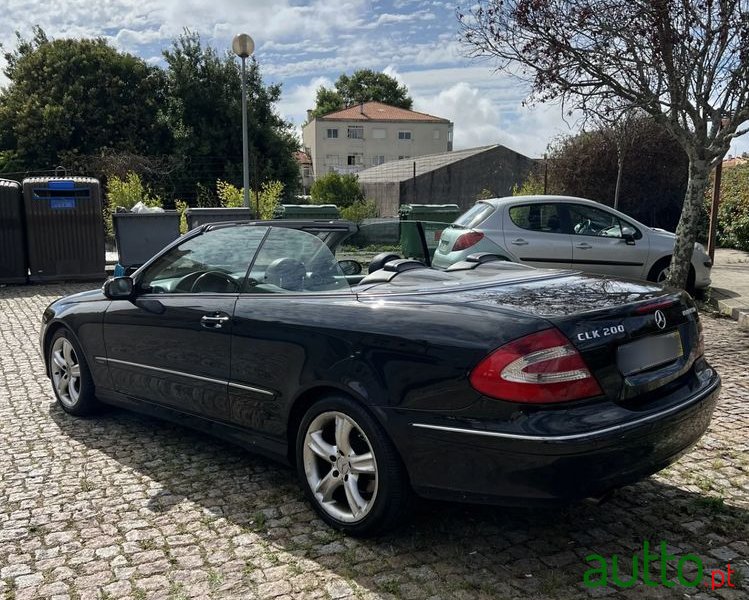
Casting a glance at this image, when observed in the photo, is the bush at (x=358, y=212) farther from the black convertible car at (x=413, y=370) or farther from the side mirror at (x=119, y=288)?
the black convertible car at (x=413, y=370)

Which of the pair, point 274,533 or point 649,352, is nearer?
point 649,352

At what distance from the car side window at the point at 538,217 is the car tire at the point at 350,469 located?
6.81m

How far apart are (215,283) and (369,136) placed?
66734mm

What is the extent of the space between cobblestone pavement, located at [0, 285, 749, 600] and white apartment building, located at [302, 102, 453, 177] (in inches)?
2595

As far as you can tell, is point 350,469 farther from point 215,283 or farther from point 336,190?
point 336,190

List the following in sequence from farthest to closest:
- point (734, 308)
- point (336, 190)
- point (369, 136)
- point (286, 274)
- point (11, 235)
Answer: point (369, 136) → point (336, 190) → point (11, 235) → point (734, 308) → point (286, 274)

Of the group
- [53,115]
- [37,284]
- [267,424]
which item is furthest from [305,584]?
[53,115]

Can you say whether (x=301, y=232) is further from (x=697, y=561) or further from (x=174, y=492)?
(x=697, y=561)

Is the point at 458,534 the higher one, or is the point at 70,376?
the point at 70,376

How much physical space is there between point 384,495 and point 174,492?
141 cm

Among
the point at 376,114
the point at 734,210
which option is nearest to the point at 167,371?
the point at 734,210

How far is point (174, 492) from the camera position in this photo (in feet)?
12.5

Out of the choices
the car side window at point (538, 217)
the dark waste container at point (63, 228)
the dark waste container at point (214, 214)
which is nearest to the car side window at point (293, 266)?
the car side window at point (538, 217)

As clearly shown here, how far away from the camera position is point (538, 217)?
380 inches
